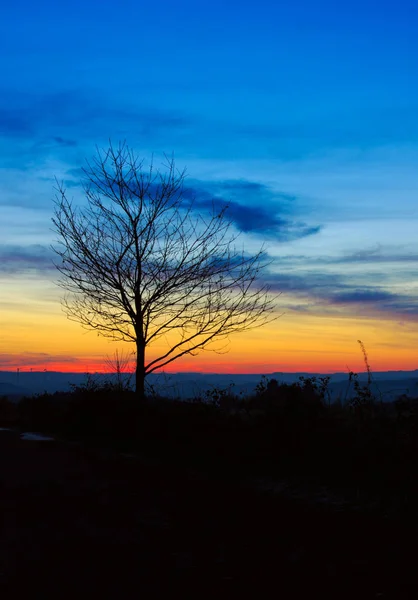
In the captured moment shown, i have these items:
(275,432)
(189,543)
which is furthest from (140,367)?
(189,543)

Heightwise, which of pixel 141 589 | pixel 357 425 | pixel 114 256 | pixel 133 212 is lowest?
pixel 141 589

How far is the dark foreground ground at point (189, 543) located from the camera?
4918 mm

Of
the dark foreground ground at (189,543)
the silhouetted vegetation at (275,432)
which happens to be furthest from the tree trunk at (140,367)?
the dark foreground ground at (189,543)

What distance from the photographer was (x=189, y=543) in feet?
20.1

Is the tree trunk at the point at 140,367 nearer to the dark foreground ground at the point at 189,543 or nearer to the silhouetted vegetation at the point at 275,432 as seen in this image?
the silhouetted vegetation at the point at 275,432

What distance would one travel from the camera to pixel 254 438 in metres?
11.2

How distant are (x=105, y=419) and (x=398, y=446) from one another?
301 inches

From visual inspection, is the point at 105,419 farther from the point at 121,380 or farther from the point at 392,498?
the point at 392,498

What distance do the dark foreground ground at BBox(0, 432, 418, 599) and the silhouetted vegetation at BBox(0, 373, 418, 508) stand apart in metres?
1.00

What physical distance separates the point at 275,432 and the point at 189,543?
199 inches

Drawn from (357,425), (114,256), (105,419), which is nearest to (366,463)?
(357,425)

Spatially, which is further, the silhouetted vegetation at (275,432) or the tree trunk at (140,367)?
the tree trunk at (140,367)

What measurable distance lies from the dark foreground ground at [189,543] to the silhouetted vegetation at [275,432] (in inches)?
39.5

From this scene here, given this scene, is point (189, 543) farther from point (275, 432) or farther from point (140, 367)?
point (140, 367)
